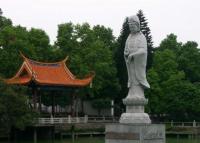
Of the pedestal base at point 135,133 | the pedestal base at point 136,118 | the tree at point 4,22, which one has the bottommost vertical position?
the pedestal base at point 135,133

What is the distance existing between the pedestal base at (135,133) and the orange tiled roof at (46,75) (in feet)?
90.4

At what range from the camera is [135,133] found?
46.1 feet

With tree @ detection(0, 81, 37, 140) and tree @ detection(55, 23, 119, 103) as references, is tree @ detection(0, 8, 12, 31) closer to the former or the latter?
tree @ detection(55, 23, 119, 103)

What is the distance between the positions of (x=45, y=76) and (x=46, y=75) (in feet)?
0.87

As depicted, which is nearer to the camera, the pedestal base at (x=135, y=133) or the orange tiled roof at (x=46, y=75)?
the pedestal base at (x=135, y=133)

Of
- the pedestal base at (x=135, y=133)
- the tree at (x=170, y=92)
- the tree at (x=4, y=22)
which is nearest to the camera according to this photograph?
the pedestal base at (x=135, y=133)

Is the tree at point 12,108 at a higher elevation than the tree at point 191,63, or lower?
lower

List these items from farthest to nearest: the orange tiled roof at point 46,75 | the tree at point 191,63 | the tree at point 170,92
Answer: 1. the tree at point 191,63
2. the tree at point 170,92
3. the orange tiled roof at point 46,75

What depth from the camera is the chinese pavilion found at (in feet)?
138

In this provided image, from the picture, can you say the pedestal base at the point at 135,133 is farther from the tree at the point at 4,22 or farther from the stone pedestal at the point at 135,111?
the tree at the point at 4,22

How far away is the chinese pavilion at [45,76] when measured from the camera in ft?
138

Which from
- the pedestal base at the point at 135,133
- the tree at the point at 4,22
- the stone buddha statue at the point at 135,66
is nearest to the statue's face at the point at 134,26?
the stone buddha statue at the point at 135,66

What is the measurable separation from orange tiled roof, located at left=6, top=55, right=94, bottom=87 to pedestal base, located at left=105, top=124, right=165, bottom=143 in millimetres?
27562

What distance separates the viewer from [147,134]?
14.1 metres
